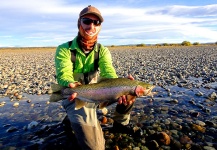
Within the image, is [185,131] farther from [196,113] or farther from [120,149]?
[120,149]

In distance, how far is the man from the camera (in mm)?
4766

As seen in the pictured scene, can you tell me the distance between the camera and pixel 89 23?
5.28 m

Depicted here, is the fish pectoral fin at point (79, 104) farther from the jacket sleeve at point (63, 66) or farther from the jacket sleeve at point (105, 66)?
the jacket sleeve at point (105, 66)

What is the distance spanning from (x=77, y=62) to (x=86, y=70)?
0.93 ft

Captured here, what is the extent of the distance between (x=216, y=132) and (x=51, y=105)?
473 centimetres

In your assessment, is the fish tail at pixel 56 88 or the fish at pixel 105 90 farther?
the fish tail at pixel 56 88

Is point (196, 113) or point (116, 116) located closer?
point (116, 116)

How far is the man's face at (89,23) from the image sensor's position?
5258 millimetres

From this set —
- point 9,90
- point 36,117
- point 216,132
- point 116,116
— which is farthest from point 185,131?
point 9,90

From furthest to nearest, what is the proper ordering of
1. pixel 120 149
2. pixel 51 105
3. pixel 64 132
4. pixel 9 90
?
pixel 9 90
pixel 51 105
pixel 64 132
pixel 120 149

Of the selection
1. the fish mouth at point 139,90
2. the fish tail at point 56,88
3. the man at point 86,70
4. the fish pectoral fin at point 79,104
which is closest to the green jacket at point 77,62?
the man at point 86,70

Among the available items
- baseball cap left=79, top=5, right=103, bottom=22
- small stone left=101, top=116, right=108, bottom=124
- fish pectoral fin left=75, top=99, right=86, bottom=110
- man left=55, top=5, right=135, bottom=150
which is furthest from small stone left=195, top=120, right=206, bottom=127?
baseball cap left=79, top=5, right=103, bottom=22

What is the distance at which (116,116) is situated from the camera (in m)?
5.82

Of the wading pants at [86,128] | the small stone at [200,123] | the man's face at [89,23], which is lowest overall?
the small stone at [200,123]
